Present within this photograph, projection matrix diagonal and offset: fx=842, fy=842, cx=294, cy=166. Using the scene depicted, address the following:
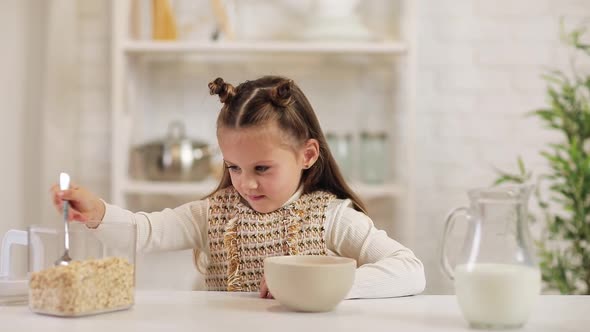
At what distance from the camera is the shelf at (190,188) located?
115 inches

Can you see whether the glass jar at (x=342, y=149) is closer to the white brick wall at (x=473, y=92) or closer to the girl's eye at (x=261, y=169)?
the white brick wall at (x=473, y=92)

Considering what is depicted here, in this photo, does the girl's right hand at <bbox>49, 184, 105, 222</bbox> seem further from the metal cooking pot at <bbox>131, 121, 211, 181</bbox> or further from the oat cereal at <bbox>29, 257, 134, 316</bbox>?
the metal cooking pot at <bbox>131, 121, 211, 181</bbox>

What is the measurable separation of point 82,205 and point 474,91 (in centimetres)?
211

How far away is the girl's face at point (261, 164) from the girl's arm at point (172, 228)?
0.14 m

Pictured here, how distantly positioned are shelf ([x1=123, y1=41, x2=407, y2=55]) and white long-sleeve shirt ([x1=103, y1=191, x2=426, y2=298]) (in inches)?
53.5

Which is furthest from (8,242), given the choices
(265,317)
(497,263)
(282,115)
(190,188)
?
(190,188)

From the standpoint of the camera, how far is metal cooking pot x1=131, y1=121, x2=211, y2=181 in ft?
9.82

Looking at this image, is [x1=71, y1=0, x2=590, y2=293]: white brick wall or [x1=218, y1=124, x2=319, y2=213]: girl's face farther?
[x1=71, y1=0, x2=590, y2=293]: white brick wall

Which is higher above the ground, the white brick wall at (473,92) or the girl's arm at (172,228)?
the white brick wall at (473,92)

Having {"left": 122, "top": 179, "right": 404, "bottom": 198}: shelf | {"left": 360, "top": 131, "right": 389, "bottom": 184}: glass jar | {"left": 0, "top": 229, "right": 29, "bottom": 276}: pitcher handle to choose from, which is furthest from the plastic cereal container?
{"left": 360, "top": 131, "right": 389, "bottom": 184}: glass jar

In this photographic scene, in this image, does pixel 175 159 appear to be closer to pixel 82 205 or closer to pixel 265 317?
pixel 82 205

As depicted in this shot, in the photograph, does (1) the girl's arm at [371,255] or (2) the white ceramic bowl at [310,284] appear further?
(1) the girl's arm at [371,255]

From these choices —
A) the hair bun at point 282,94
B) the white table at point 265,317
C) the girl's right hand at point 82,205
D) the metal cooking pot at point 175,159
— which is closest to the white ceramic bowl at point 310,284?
the white table at point 265,317

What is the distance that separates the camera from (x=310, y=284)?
3.43ft
